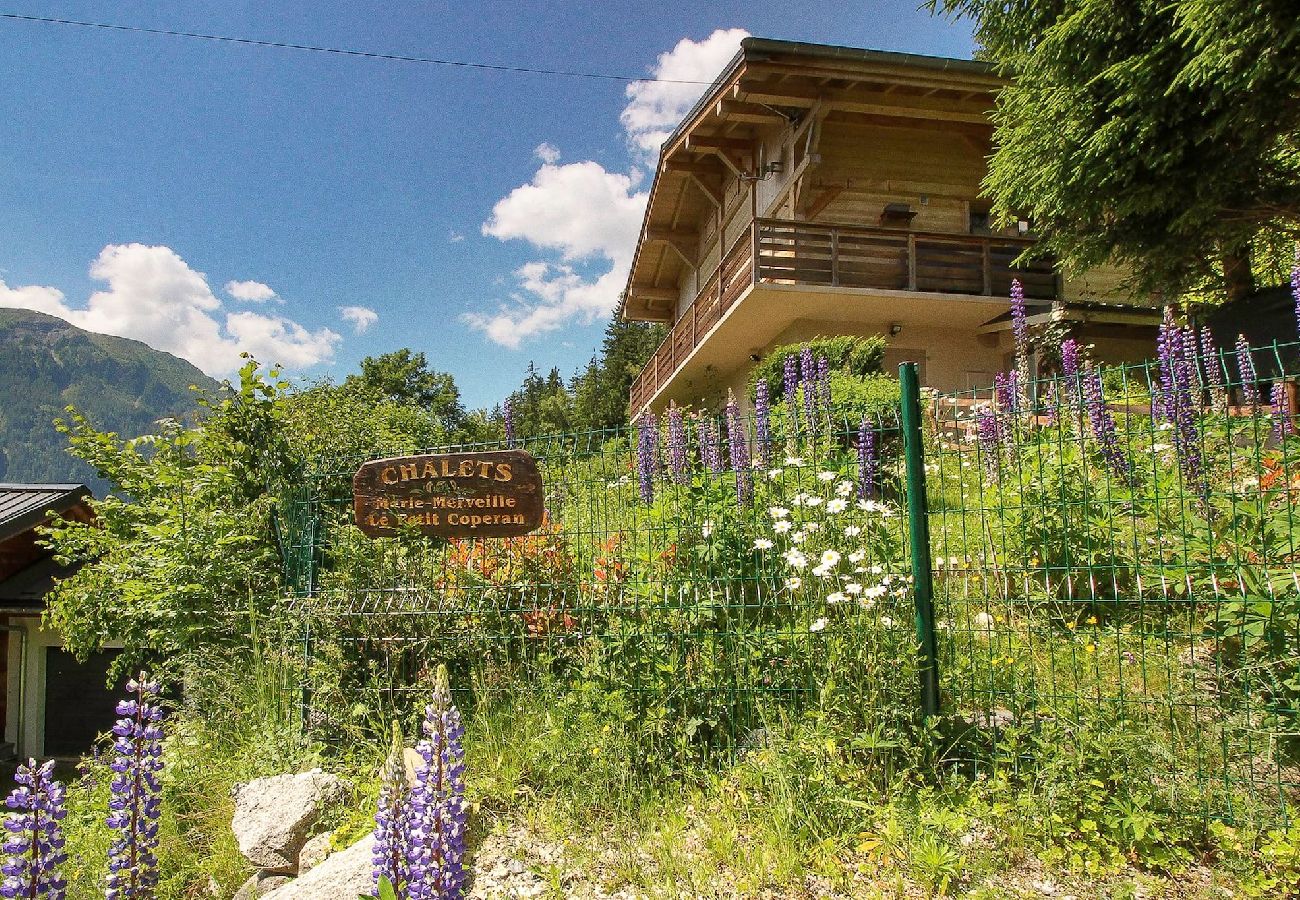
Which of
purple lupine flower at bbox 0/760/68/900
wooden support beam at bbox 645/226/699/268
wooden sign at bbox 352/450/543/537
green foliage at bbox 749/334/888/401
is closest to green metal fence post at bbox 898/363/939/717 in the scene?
wooden sign at bbox 352/450/543/537

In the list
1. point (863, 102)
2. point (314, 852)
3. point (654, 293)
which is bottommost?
point (314, 852)

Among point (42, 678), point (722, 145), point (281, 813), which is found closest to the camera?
point (281, 813)

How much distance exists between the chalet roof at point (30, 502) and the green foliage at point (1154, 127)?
13918mm

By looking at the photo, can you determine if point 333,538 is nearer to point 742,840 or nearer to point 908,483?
point 742,840

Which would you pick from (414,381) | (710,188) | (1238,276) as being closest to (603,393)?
(414,381)

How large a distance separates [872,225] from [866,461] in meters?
11.2

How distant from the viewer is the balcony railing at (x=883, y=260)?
39.8ft

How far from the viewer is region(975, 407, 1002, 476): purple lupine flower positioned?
3729 mm

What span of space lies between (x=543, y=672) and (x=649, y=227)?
59.3ft

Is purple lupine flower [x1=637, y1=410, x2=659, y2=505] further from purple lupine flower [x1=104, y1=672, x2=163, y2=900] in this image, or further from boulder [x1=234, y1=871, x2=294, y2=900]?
boulder [x1=234, y1=871, x2=294, y2=900]

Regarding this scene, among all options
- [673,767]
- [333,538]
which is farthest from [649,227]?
[673,767]

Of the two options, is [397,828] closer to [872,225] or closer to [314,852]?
[314,852]

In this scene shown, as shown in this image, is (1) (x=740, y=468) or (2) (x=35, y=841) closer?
(2) (x=35, y=841)

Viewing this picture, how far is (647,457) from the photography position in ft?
14.0
